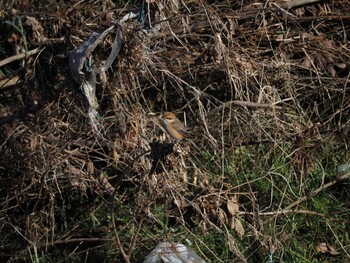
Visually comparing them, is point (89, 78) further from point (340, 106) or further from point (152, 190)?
point (340, 106)

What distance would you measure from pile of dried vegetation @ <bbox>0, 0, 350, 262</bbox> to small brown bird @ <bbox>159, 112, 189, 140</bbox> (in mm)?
63

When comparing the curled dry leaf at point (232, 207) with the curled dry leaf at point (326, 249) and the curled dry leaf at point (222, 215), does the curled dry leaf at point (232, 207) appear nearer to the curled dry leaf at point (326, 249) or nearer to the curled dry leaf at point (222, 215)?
the curled dry leaf at point (222, 215)

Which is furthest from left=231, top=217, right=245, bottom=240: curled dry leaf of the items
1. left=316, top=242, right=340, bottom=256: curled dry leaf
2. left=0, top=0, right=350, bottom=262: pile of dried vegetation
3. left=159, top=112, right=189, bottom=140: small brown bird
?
left=316, top=242, right=340, bottom=256: curled dry leaf

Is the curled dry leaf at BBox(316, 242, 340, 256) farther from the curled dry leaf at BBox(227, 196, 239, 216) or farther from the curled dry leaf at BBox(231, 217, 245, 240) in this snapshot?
the curled dry leaf at BBox(227, 196, 239, 216)

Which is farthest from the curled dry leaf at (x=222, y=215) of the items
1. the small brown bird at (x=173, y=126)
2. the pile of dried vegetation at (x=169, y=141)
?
the small brown bird at (x=173, y=126)

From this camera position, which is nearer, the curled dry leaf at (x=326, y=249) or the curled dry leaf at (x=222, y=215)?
the curled dry leaf at (x=222, y=215)

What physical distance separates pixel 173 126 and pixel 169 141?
1.59 feet

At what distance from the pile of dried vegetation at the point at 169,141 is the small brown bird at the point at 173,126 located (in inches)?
2.5

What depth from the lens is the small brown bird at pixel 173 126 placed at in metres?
5.04

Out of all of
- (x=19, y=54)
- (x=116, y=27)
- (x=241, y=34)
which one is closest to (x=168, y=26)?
(x=116, y=27)

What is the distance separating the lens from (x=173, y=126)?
5230mm

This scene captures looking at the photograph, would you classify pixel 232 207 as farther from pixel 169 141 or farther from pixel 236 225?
pixel 169 141

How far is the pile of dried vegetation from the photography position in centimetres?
510

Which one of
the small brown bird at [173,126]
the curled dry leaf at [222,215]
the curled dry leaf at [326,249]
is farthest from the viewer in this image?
the curled dry leaf at [326,249]
